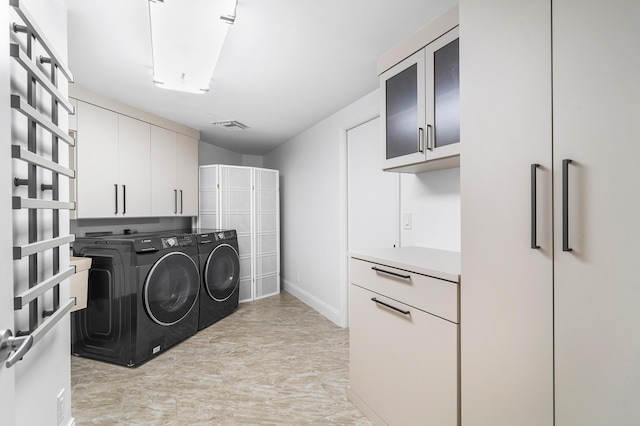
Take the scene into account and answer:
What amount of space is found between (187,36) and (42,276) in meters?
1.31

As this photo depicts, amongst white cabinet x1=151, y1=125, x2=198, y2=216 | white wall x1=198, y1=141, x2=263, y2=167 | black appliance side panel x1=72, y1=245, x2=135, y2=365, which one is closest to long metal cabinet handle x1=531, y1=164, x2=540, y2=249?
black appliance side panel x1=72, y1=245, x2=135, y2=365

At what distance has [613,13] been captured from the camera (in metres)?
0.82

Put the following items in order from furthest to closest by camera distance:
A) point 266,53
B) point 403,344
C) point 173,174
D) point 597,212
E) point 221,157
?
point 221,157, point 173,174, point 266,53, point 403,344, point 597,212

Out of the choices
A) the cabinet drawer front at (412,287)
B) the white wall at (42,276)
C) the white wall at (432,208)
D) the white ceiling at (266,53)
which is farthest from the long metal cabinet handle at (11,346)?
the white wall at (432,208)

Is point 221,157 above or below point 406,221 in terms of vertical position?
above

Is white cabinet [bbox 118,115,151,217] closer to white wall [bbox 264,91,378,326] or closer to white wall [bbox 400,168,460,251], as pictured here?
white wall [bbox 264,91,378,326]

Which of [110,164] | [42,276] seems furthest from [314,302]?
[42,276]

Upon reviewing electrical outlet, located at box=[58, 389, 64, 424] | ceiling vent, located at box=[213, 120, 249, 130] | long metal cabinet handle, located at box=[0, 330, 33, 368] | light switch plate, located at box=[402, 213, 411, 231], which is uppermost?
ceiling vent, located at box=[213, 120, 249, 130]

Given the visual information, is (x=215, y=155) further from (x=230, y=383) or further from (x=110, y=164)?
(x=230, y=383)

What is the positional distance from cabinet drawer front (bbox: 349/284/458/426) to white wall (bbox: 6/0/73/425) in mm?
1382

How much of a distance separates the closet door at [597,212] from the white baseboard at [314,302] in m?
2.56

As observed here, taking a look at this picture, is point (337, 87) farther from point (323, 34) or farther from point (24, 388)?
point (24, 388)

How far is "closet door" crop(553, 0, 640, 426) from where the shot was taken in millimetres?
793

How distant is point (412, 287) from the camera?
1488 millimetres
